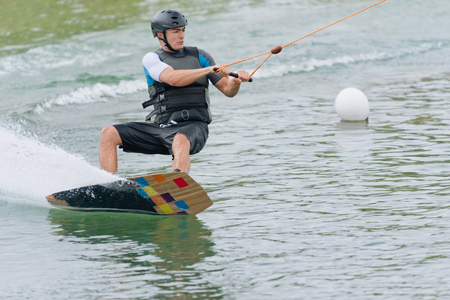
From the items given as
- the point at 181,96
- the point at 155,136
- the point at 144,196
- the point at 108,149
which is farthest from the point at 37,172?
the point at 181,96

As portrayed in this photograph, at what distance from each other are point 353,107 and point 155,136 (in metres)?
4.27

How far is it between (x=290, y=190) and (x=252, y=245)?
1.60m

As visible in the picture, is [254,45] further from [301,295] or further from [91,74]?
[301,295]

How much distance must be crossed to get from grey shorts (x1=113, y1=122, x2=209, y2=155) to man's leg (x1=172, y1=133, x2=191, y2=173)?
11 cm

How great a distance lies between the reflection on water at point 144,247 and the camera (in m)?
4.33

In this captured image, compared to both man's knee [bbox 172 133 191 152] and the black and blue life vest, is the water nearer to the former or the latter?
man's knee [bbox 172 133 191 152]

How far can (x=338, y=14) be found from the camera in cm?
2420

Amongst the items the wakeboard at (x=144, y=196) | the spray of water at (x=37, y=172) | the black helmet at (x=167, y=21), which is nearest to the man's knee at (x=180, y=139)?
the wakeboard at (x=144, y=196)

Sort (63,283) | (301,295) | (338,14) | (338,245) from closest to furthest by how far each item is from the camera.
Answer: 1. (301,295)
2. (63,283)
3. (338,245)
4. (338,14)

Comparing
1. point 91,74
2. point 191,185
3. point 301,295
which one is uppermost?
point 91,74

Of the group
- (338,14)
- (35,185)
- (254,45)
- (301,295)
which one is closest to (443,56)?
(254,45)

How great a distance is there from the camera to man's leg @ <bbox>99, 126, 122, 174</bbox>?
621 centimetres

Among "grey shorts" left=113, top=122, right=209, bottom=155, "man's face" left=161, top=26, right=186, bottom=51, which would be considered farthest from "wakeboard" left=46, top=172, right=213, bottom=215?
"man's face" left=161, top=26, right=186, bottom=51

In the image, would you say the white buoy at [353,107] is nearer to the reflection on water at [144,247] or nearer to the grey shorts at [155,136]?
the grey shorts at [155,136]
